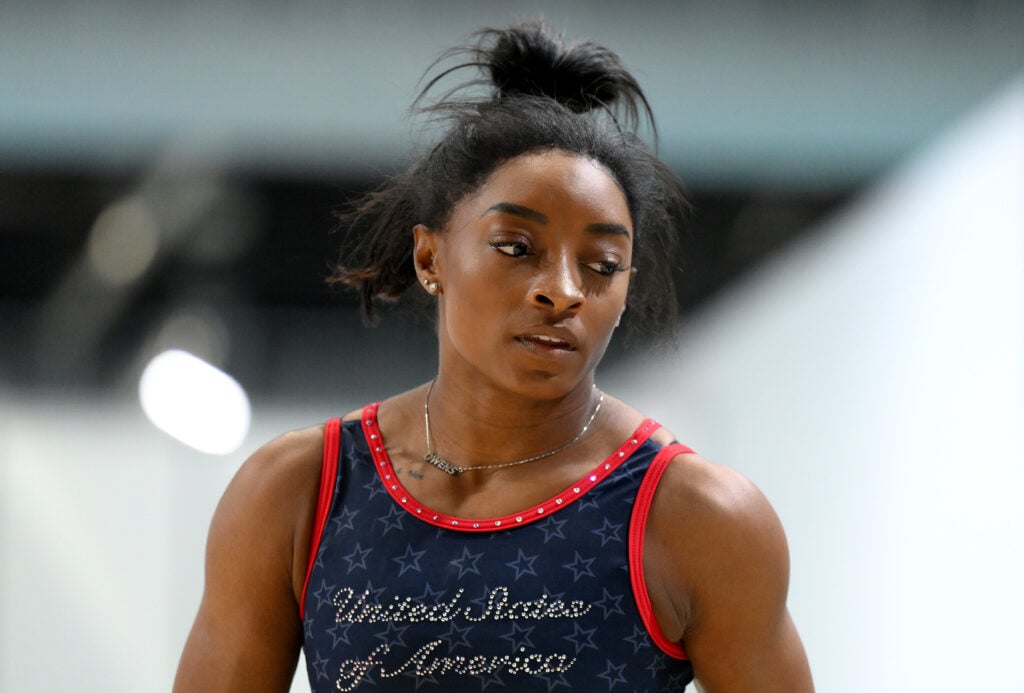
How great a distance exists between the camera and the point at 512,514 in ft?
3.25

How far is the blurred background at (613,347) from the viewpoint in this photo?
2.01 metres

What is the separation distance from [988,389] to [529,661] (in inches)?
57.4

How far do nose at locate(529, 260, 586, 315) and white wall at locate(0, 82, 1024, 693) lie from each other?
111 cm

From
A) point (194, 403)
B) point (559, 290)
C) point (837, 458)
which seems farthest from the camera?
point (837, 458)

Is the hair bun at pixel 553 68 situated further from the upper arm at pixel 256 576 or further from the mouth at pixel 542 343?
the upper arm at pixel 256 576

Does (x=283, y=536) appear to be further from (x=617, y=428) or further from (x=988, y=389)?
(x=988, y=389)

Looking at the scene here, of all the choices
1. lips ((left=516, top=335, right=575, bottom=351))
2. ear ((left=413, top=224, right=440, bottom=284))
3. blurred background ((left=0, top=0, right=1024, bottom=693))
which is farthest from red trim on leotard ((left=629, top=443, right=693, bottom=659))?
blurred background ((left=0, top=0, right=1024, bottom=693))

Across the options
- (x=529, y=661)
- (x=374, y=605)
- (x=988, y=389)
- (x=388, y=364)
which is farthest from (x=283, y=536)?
(x=988, y=389)

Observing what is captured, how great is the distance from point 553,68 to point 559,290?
247mm

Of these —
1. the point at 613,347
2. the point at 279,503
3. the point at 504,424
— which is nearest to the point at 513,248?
the point at 504,424

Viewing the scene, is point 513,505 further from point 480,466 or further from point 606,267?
point 606,267

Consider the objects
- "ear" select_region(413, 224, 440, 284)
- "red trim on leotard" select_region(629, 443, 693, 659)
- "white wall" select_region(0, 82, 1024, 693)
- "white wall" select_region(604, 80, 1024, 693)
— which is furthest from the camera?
"white wall" select_region(604, 80, 1024, 693)

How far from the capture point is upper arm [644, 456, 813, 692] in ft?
3.14

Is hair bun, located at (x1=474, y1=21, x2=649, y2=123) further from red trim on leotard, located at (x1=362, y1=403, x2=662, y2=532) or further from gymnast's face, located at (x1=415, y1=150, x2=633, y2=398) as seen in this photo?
red trim on leotard, located at (x1=362, y1=403, x2=662, y2=532)
